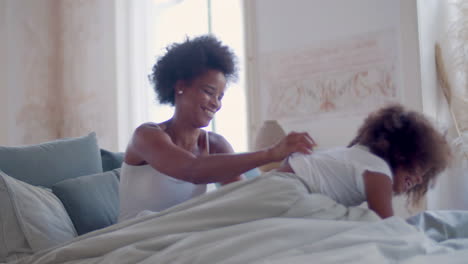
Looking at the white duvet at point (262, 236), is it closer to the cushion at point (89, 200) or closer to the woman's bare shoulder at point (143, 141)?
the woman's bare shoulder at point (143, 141)

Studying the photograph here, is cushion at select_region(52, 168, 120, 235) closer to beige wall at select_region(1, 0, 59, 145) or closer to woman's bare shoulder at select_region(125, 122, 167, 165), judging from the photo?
woman's bare shoulder at select_region(125, 122, 167, 165)

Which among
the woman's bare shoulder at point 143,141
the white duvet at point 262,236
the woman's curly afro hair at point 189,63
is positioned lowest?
the white duvet at point 262,236

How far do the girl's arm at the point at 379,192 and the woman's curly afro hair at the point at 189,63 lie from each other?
→ 819 millimetres

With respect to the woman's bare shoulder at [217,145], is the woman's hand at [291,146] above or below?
above

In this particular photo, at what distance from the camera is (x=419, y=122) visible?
1.59 metres

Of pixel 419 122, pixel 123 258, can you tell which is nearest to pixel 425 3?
pixel 419 122

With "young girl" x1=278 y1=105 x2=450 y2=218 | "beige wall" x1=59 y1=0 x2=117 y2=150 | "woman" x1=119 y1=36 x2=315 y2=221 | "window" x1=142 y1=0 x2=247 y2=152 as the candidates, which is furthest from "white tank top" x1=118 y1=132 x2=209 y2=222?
"beige wall" x1=59 y1=0 x2=117 y2=150

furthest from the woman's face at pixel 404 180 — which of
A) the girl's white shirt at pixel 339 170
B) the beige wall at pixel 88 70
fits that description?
Result: the beige wall at pixel 88 70

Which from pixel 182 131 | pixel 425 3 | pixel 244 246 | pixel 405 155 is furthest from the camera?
pixel 425 3

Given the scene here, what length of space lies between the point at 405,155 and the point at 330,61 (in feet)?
6.93

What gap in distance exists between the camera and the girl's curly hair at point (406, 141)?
1.56 metres

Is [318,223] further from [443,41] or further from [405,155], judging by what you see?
[443,41]

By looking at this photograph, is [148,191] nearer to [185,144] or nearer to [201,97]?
[185,144]

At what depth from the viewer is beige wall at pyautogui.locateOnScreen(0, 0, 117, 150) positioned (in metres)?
5.07
